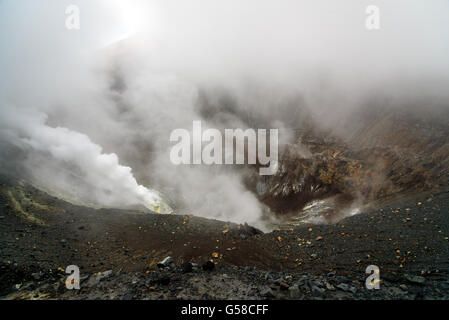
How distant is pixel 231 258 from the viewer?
9125 millimetres

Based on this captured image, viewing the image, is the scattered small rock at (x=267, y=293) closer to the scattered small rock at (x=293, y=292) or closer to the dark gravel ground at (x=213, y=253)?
the dark gravel ground at (x=213, y=253)

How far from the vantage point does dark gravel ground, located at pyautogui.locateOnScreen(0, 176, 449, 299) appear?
6.73 meters

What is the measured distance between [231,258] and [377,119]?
92.4 feet

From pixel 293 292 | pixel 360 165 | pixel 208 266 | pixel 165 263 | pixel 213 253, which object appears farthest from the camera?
pixel 360 165

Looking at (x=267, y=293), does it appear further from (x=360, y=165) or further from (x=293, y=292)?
(x=360, y=165)

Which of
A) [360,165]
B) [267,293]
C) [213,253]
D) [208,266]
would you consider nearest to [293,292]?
[267,293]

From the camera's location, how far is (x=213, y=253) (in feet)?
30.6

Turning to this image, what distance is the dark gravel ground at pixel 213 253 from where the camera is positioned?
673 cm

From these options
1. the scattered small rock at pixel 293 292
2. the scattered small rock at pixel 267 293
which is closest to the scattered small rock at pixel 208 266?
the scattered small rock at pixel 267 293

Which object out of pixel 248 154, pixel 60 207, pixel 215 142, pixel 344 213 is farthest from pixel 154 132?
pixel 344 213

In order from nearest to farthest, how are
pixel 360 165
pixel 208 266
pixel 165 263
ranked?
pixel 208 266 → pixel 165 263 → pixel 360 165

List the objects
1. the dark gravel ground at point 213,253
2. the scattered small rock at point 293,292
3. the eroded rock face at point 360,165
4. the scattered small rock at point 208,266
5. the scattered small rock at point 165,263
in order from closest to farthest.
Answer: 1. the scattered small rock at point 293,292
2. the dark gravel ground at point 213,253
3. the scattered small rock at point 208,266
4. the scattered small rock at point 165,263
5. the eroded rock face at point 360,165

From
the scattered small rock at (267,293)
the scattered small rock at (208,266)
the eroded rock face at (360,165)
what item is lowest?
the scattered small rock at (267,293)

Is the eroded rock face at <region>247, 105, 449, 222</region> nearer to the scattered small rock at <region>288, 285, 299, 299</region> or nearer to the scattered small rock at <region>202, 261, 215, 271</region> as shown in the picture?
the scattered small rock at <region>288, 285, 299, 299</region>
